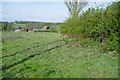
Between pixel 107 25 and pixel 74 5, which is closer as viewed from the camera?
pixel 107 25

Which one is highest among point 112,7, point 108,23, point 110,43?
point 112,7

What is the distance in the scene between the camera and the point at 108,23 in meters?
6.88

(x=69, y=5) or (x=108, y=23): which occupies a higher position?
(x=69, y=5)

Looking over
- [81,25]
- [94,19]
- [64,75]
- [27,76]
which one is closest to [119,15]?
[94,19]

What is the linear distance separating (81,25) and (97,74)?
710 centimetres

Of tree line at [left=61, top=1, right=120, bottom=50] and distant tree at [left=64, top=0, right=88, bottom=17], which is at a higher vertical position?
distant tree at [left=64, top=0, right=88, bottom=17]

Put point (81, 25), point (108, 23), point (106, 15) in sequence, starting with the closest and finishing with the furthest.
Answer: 1. point (108, 23)
2. point (106, 15)
3. point (81, 25)

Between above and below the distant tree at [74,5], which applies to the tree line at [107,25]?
below

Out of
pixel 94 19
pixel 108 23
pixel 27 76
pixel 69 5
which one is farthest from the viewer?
pixel 69 5

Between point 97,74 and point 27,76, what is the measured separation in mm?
1641

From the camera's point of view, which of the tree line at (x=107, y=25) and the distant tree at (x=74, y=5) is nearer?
the tree line at (x=107, y=25)

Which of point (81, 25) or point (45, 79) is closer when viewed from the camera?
point (45, 79)

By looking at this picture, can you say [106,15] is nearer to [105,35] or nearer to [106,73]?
[105,35]

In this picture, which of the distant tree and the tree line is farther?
the distant tree
